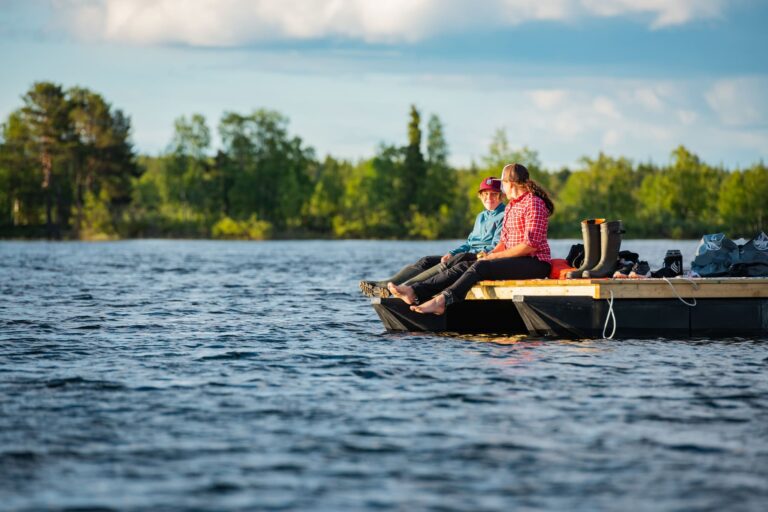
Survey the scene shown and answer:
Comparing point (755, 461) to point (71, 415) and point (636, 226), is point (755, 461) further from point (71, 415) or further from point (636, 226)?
point (636, 226)

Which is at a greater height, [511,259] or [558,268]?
[511,259]


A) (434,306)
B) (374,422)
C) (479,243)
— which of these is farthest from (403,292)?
(374,422)

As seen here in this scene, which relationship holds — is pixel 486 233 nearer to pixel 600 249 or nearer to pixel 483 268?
pixel 483 268

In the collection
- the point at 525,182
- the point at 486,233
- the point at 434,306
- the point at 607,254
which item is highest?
the point at 525,182

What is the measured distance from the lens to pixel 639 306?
14000 millimetres

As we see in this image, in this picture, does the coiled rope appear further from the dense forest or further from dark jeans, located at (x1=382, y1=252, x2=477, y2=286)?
the dense forest

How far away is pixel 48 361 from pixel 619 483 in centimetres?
773

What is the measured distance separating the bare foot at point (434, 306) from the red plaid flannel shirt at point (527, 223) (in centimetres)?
115

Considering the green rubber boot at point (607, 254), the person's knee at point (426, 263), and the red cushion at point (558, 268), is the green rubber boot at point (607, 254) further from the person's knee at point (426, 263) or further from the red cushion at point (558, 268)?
the person's knee at point (426, 263)

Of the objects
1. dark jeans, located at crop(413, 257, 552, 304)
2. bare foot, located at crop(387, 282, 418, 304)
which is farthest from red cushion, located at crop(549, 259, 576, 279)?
bare foot, located at crop(387, 282, 418, 304)

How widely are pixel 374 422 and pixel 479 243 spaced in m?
6.84

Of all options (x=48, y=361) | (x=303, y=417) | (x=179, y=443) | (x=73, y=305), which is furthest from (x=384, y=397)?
(x=73, y=305)

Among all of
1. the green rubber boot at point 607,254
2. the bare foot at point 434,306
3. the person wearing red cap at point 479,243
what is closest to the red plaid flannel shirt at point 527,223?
the person wearing red cap at point 479,243

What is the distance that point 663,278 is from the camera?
13766mm
